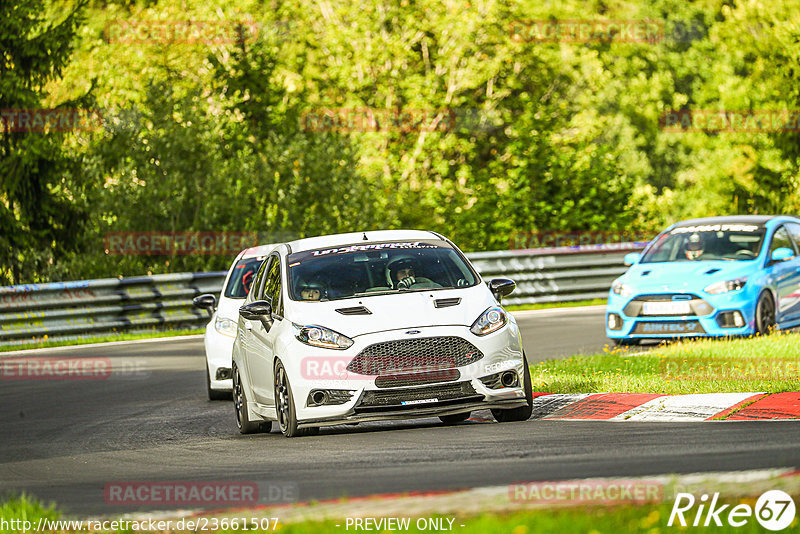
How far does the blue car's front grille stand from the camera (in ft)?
56.6

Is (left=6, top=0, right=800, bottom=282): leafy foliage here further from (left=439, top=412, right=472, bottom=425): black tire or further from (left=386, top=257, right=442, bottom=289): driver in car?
(left=439, top=412, right=472, bottom=425): black tire

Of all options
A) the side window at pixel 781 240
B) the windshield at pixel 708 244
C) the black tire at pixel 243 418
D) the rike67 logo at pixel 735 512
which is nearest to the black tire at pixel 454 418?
the black tire at pixel 243 418

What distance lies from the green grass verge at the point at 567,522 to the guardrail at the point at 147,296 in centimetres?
1691

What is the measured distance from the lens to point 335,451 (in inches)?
396

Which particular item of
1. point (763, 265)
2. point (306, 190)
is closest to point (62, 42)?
point (306, 190)

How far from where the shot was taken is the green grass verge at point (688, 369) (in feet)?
41.0

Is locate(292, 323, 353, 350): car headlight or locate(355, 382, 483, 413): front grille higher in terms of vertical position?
locate(292, 323, 353, 350): car headlight

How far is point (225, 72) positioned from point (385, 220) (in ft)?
23.2

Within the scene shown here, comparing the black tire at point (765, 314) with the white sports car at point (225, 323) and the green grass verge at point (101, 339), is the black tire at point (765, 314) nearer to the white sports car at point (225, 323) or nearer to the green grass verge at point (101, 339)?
the white sports car at point (225, 323)

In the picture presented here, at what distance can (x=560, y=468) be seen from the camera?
8250mm
